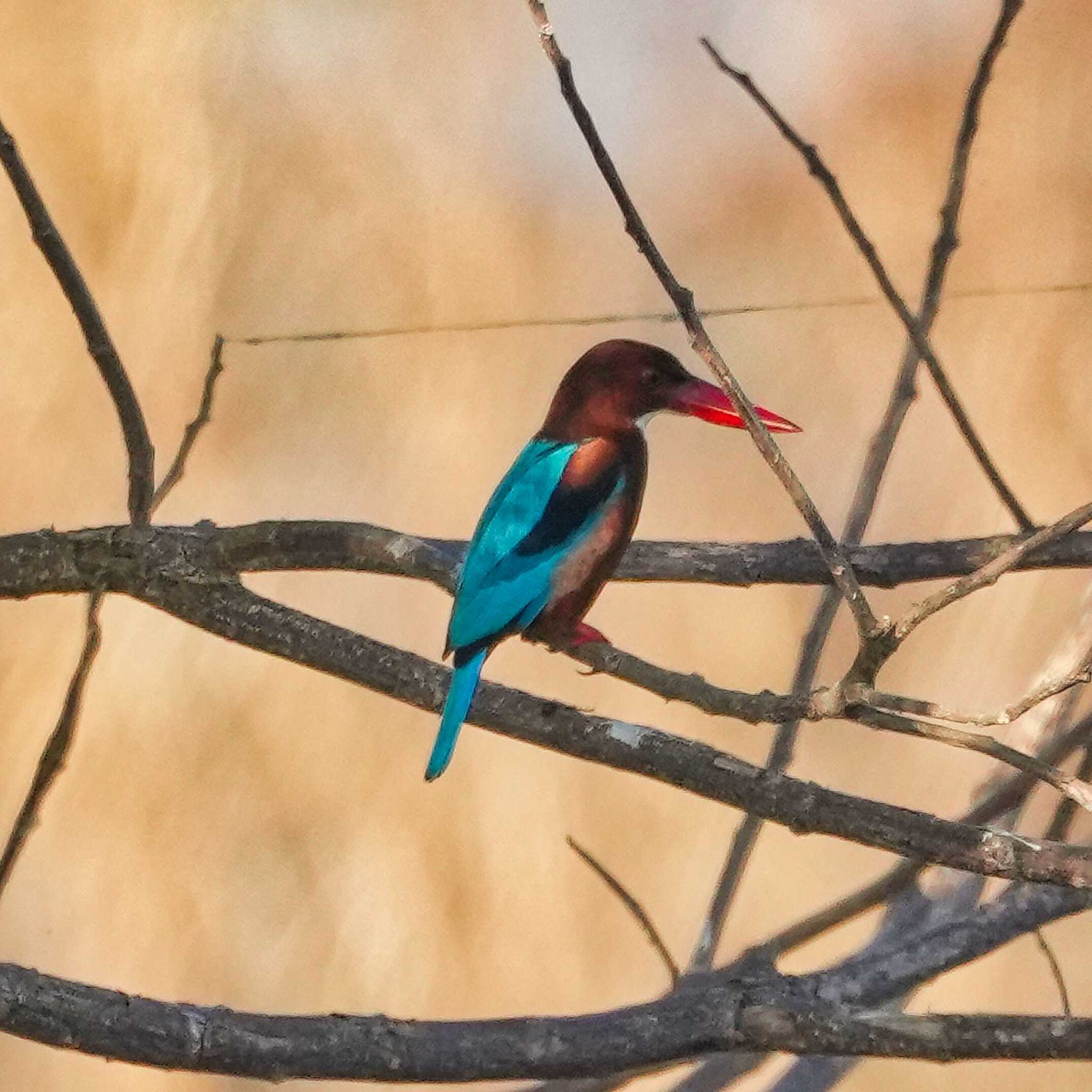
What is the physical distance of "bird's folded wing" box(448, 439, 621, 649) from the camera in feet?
3.66

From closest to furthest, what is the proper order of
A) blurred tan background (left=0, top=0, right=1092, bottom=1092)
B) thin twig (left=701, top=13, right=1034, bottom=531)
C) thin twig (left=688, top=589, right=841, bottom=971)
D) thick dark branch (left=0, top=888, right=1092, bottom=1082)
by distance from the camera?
thick dark branch (left=0, top=888, right=1092, bottom=1082) → thin twig (left=701, top=13, right=1034, bottom=531) → thin twig (left=688, top=589, right=841, bottom=971) → blurred tan background (left=0, top=0, right=1092, bottom=1092)

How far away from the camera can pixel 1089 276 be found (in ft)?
7.50

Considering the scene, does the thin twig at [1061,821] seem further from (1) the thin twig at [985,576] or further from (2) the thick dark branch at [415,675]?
(1) the thin twig at [985,576]

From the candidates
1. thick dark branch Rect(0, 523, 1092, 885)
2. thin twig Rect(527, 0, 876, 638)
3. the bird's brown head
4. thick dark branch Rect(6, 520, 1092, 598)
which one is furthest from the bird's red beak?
thin twig Rect(527, 0, 876, 638)

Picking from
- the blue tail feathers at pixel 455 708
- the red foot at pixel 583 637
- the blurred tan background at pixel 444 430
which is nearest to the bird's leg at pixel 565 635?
the red foot at pixel 583 637

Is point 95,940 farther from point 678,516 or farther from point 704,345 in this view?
point 704,345

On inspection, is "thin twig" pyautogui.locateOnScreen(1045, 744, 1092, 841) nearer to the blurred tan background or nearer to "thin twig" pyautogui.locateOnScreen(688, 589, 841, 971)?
"thin twig" pyautogui.locateOnScreen(688, 589, 841, 971)

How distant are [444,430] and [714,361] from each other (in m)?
1.45

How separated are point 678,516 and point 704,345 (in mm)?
1417

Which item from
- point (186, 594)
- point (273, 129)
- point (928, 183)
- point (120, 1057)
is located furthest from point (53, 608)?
point (928, 183)

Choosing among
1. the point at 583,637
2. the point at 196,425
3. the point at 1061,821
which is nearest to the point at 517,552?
the point at 583,637

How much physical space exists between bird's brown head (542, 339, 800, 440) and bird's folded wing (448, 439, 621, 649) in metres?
0.05

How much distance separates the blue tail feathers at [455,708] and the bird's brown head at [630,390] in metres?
0.24

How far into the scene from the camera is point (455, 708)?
105cm
